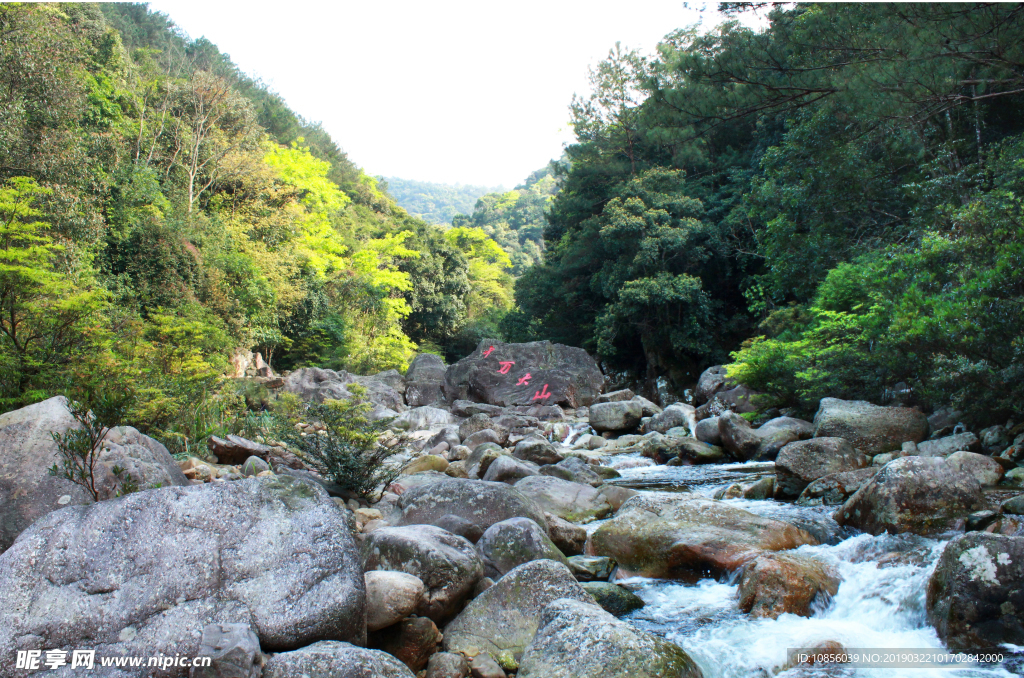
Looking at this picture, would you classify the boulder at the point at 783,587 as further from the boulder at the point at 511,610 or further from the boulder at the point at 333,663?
the boulder at the point at 333,663

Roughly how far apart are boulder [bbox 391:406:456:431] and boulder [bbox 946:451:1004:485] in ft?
33.4

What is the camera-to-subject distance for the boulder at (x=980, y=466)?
18.4 ft

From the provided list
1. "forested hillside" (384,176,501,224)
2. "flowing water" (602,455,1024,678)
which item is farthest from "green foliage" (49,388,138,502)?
"forested hillside" (384,176,501,224)

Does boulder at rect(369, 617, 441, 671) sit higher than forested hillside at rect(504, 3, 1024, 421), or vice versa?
forested hillside at rect(504, 3, 1024, 421)

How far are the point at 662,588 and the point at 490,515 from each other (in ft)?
5.34

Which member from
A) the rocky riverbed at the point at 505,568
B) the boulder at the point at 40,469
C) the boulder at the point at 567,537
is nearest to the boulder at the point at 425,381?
the rocky riverbed at the point at 505,568

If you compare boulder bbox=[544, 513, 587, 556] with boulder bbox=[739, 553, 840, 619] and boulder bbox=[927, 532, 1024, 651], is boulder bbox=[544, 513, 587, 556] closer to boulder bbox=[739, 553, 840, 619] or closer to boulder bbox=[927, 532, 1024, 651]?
boulder bbox=[739, 553, 840, 619]

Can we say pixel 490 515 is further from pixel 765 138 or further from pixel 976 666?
pixel 765 138

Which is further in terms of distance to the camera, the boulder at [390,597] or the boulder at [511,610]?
the boulder at [511,610]

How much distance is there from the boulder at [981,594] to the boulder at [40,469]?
17.8ft

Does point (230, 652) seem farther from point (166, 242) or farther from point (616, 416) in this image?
point (166, 242)

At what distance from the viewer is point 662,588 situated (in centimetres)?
465

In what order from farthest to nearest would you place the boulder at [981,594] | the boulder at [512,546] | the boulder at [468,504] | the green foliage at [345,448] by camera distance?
the green foliage at [345,448], the boulder at [468,504], the boulder at [512,546], the boulder at [981,594]

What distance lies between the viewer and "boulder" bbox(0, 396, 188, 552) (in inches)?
153
